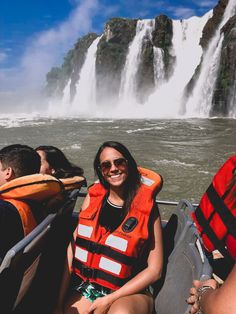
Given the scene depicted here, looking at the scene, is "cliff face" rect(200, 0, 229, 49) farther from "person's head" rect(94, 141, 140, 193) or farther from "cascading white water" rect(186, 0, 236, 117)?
"person's head" rect(94, 141, 140, 193)

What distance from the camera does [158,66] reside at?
3797 cm

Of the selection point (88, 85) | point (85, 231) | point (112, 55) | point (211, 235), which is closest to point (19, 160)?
point (85, 231)

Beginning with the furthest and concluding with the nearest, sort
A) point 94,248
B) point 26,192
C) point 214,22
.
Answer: point 214,22 < point 94,248 < point 26,192

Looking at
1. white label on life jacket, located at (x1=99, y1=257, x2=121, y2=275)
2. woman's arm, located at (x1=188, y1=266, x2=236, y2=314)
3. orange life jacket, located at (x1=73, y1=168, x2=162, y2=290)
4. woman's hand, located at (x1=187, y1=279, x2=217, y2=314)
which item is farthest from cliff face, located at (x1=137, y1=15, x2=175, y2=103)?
woman's arm, located at (x1=188, y1=266, x2=236, y2=314)

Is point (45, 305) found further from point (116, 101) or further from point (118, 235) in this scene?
point (116, 101)

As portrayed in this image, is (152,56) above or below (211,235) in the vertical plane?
above

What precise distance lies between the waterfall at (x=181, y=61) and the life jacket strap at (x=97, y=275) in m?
33.5

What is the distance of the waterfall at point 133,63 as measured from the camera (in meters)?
38.8

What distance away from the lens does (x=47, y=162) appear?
3008 mm

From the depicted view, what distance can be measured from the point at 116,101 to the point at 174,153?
104 feet

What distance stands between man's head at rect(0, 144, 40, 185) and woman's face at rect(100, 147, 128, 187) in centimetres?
53

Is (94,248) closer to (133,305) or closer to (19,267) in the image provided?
(133,305)

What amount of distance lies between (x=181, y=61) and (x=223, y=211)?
126ft

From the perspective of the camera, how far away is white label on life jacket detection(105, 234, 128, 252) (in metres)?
2.07
